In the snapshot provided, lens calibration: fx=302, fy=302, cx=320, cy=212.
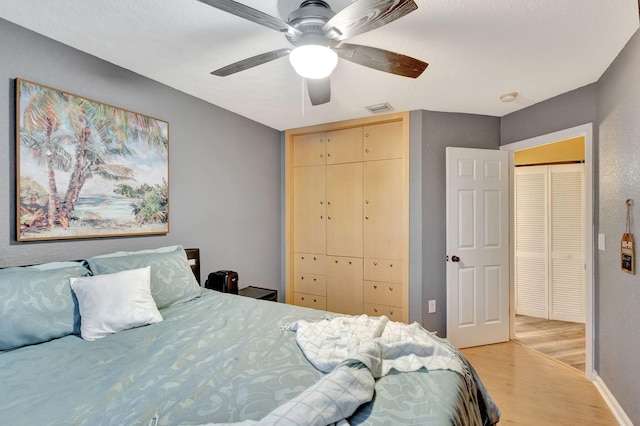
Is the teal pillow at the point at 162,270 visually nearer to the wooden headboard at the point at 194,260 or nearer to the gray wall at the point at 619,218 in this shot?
the wooden headboard at the point at 194,260

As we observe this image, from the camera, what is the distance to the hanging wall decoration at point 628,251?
1.83 meters

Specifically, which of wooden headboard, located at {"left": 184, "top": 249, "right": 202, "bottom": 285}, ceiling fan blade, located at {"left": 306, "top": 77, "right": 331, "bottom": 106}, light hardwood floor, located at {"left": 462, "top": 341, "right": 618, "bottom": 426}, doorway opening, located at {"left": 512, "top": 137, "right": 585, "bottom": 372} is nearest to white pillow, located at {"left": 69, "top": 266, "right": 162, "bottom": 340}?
wooden headboard, located at {"left": 184, "top": 249, "right": 202, "bottom": 285}

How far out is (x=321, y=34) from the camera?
1.47 metres

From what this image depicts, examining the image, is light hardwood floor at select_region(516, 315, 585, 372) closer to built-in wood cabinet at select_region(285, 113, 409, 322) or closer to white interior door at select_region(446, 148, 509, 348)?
white interior door at select_region(446, 148, 509, 348)

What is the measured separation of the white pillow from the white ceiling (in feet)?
4.79

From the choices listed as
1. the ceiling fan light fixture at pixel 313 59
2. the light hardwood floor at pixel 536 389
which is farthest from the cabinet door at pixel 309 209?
Answer: the ceiling fan light fixture at pixel 313 59

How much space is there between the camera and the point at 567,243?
3754mm

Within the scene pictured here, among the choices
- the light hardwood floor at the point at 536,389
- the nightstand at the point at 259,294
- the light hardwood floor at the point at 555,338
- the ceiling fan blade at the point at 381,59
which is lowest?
the light hardwood floor at the point at 536,389

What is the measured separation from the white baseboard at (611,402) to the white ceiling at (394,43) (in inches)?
93.0

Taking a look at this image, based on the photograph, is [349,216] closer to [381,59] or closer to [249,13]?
[381,59]

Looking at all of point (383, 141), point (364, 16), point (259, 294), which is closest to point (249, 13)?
point (364, 16)

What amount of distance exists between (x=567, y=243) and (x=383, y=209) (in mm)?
2435

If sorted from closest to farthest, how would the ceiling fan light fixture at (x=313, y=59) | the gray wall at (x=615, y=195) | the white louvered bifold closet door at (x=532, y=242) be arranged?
the ceiling fan light fixture at (x=313, y=59), the gray wall at (x=615, y=195), the white louvered bifold closet door at (x=532, y=242)

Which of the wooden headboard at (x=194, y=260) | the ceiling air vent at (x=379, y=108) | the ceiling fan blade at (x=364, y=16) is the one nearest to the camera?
the ceiling fan blade at (x=364, y=16)
